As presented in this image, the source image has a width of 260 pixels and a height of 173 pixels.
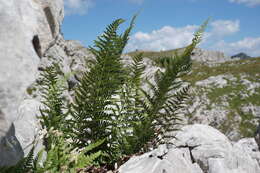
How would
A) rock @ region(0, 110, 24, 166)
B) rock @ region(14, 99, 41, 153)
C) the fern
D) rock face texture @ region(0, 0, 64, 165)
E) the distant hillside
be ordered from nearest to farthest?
A: rock face texture @ region(0, 0, 64, 165) → rock @ region(0, 110, 24, 166) → the fern → rock @ region(14, 99, 41, 153) → the distant hillside

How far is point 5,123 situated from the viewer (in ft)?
6.66

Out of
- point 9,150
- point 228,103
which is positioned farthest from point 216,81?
point 9,150

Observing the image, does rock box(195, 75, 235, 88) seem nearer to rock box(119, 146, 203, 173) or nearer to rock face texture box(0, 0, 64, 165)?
rock box(119, 146, 203, 173)

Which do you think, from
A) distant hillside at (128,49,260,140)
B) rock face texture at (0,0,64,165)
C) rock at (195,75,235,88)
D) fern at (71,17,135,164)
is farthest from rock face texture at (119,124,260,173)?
rock at (195,75,235,88)

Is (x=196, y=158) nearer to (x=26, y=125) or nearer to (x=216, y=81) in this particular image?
(x=26, y=125)

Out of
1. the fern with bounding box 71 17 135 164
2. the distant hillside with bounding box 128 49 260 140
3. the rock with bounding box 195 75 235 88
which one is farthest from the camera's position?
the rock with bounding box 195 75 235 88

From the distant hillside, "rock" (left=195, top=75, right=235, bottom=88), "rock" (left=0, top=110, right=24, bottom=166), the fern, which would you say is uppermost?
the fern

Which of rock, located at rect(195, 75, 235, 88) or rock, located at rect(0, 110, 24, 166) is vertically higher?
rock, located at rect(0, 110, 24, 166)

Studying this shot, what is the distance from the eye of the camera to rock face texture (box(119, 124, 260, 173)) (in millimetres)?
3615

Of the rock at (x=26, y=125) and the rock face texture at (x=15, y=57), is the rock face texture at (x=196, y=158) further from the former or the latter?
the rock face texture at (x=15, y=57)

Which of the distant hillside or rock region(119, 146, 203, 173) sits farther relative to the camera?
the distant hillside

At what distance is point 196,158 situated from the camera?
4.72 m

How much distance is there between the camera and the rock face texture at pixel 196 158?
11.9ft

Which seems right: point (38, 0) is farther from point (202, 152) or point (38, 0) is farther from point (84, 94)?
point (202, 152)
